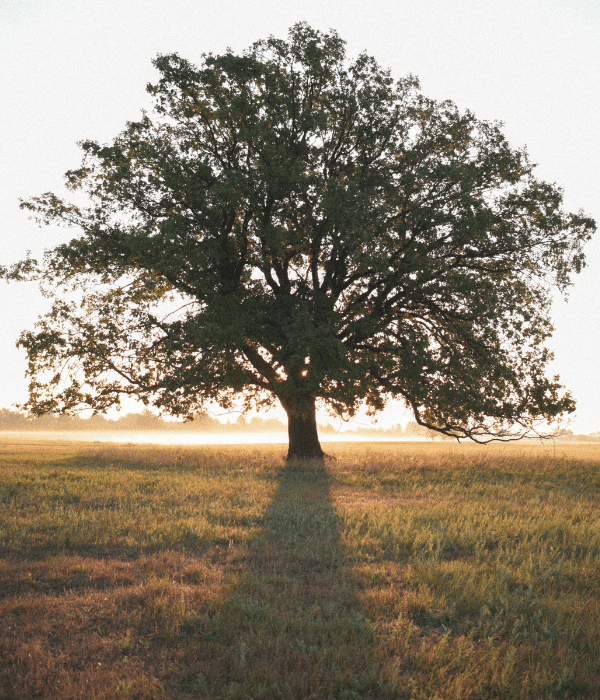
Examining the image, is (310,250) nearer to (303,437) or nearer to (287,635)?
(303,437)

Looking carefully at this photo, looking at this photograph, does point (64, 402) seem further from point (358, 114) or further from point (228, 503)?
point (358, 114)

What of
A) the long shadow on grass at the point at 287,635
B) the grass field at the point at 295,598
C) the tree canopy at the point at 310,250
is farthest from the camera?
the tree canopy at the point at 310,250

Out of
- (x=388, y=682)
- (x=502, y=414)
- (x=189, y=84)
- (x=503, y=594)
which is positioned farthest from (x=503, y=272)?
(x=388, y=682)

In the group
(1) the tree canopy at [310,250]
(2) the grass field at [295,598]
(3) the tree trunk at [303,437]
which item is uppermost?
(1) the tree canopy at [310,250]

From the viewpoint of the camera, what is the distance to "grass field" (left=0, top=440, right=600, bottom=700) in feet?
14.6

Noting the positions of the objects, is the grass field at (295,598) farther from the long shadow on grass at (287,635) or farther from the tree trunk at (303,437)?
the tree trunk at (303,437)

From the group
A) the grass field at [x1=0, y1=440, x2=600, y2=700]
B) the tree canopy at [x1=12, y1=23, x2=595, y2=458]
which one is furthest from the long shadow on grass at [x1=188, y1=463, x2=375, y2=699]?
the tree canopy at [x1=12, y1=23, x2=595, y2=458]

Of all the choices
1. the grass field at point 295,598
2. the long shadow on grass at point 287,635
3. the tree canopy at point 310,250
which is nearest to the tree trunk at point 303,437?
the tree canopy at point 310,250

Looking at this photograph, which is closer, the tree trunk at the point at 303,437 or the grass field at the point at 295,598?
the grass field at the point at 295,598

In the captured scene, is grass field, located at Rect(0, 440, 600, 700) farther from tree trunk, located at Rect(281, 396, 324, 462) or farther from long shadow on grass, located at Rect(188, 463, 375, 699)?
tree trunk, located at Rect(281, 396, 324, 462)

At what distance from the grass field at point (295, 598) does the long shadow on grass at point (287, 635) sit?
19 millimetres

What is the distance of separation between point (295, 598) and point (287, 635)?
99cm

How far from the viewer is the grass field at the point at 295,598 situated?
4441 mm

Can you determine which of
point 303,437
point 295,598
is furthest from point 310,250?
point 295,598
